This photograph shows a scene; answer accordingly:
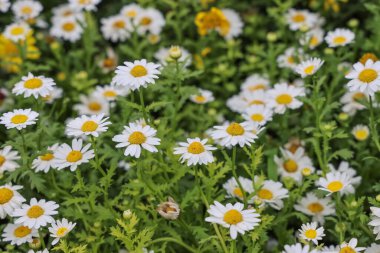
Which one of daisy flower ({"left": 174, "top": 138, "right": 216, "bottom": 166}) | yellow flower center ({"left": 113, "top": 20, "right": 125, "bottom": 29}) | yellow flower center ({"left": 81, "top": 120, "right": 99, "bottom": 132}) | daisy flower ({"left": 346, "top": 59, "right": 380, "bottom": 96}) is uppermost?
daisy flower ({"left": 346, "top": 59, "right": 380, "bottom": 96})

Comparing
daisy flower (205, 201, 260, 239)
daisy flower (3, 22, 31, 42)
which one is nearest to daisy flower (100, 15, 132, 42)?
daisy flower (3, 22, 31, 42)

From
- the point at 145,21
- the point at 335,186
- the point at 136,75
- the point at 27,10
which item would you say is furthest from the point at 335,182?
the point at 27,10

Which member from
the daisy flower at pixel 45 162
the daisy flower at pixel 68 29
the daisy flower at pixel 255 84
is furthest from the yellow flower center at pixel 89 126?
the daisy flower at pixel 68 29

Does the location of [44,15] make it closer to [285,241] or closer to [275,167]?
[275,167]

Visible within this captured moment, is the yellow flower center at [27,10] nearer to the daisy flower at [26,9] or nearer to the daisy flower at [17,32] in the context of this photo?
the daisy flower at [26,9]

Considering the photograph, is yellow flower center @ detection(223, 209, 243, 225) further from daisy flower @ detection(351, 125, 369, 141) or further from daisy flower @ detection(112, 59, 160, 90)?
daisy flower @ detection(351, 125, 369, 141)

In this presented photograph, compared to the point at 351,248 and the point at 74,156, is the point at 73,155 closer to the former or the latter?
the point at 74,156

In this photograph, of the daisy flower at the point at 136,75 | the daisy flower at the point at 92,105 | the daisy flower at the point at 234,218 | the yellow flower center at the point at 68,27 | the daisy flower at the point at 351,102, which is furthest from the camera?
the yellow flower center at the point at 68,27
